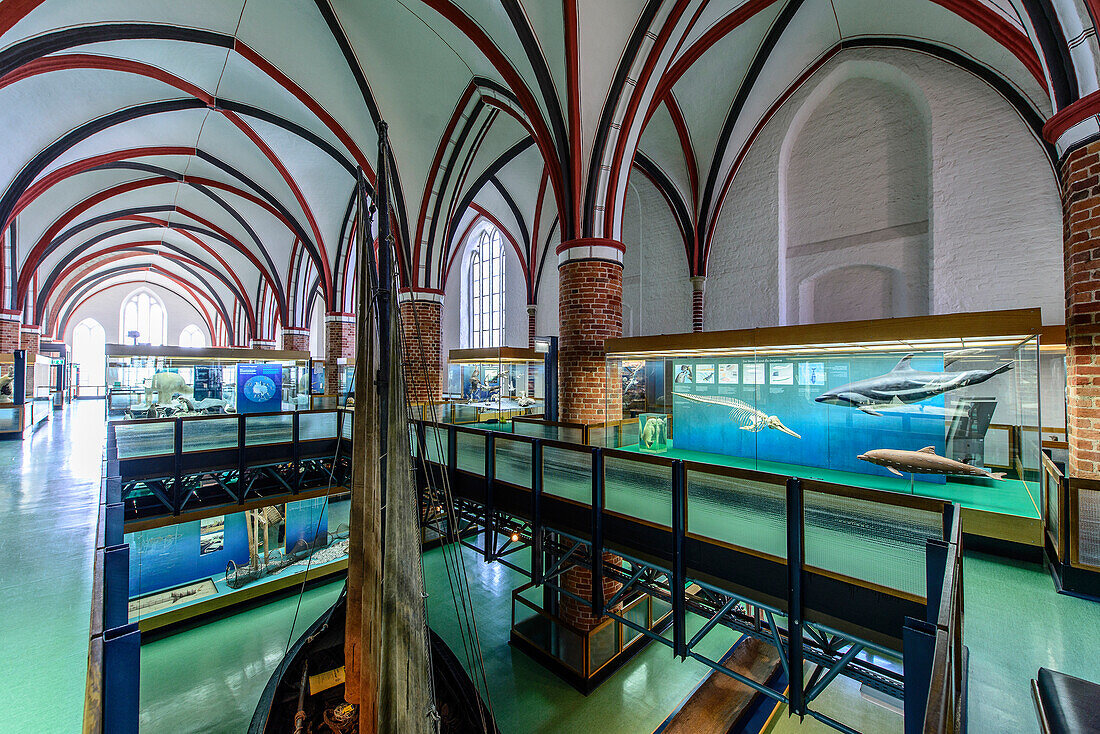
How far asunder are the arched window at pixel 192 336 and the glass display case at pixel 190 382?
95.4ft

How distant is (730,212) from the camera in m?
11.1

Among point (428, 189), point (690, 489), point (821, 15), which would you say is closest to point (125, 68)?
point (428, 189)

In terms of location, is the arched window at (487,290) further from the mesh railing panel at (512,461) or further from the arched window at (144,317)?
the arched window at (144,317)

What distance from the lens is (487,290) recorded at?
19953mm

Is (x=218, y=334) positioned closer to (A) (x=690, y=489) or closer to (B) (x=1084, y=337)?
(A) (x=690, y=489)

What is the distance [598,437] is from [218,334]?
39497 millimetres

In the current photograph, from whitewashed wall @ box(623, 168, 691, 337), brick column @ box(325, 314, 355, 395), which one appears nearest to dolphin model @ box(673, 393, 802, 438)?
whitewashed wall @ box(623, 168, 691, 337)

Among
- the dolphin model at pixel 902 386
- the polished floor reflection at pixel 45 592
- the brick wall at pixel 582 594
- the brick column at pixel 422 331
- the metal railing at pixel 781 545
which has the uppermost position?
the brick column at pixel 422 331

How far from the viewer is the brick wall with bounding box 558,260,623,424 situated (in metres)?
6.80

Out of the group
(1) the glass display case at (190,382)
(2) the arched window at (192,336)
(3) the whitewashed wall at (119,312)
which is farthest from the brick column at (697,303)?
(2) the arched window at (192,336)

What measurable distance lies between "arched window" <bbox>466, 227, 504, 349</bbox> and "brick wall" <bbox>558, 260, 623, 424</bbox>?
1207cm

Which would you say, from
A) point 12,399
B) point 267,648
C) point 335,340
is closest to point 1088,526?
point 267,648

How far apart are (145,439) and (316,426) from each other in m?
2.59

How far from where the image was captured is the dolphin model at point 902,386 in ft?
14.7
